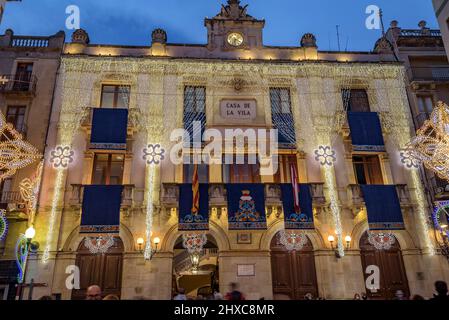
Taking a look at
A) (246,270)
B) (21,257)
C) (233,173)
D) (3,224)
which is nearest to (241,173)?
(233,173)

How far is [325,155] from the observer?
21.0 m

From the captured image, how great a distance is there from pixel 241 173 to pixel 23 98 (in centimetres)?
1328

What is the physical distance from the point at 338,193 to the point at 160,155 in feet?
33.0

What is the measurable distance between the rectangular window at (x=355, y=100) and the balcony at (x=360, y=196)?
17.4 ft

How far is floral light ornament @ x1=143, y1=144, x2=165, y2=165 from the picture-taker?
20.2 m

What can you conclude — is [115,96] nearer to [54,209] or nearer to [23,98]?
[23,98]

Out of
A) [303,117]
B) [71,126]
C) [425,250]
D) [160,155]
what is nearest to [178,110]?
[160,155]

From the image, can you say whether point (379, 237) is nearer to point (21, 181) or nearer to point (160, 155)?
point (160, 155)

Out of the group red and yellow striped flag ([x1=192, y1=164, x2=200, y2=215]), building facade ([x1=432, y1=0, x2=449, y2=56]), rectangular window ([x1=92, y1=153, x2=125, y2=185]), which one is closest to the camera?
building facade ([x1=432, y1=0, x2=449, y2=56])

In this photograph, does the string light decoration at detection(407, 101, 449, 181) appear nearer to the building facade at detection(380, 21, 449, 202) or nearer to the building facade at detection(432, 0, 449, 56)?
the building facade at detection(432, 0, 449, 56)

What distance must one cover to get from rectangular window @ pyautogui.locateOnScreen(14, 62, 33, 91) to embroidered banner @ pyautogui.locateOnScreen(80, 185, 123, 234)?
311 inches

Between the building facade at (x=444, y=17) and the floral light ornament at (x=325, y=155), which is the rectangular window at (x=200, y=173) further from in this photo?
the building facade at (x=444, y=17)

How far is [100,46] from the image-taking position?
74.8ft

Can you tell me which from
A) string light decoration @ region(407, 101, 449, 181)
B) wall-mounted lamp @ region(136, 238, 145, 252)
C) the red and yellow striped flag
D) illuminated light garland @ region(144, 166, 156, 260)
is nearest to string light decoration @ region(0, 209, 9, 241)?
wall-mounted lamp @ region(136, 238, 145, 252)
